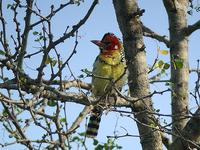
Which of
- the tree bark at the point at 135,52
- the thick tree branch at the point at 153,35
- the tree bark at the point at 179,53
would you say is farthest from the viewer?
the thick tree branch at the point at 153,35

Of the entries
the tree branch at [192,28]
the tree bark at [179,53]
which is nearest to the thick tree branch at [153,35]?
the tree bark at [179,53]

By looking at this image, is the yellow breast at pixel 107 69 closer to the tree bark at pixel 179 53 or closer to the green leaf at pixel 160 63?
the tree bark at pixel 179 53

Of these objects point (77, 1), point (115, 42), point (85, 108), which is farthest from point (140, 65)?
point (115, 42)

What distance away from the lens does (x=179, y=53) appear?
18.7 ft

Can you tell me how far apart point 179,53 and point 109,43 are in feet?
6.53

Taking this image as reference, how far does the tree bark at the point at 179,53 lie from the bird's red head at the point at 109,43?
4.88ft

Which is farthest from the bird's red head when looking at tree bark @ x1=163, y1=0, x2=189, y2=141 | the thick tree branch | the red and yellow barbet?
tree bark @ x1=163, y1=0, x2=189, y2=141

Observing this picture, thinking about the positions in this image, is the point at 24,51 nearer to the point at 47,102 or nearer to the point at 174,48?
the point at 47,102

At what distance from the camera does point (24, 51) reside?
13.4 ft

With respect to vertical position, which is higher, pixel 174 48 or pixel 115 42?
pixel 115 42

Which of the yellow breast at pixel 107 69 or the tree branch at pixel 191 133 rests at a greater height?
the yellow breast at pixel 107 69

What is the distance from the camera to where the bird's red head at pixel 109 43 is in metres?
7.34

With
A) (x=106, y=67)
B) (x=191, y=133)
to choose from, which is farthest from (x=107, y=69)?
(x=191, y=133)

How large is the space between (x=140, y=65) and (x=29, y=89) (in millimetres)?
1351
